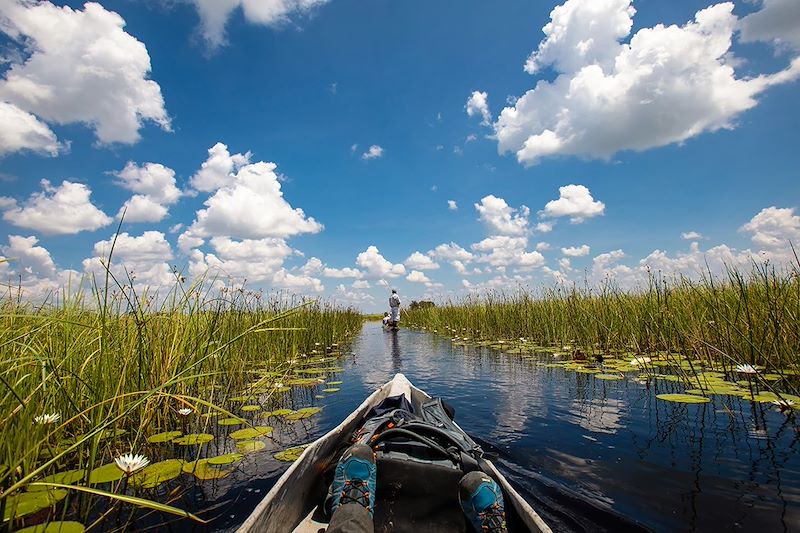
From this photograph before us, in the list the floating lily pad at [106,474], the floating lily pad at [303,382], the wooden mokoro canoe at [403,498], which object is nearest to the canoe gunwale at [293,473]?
the wooden mokoro canoe at [403,498]

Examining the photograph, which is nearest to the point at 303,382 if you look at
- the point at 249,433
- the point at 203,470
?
the point at 249,433

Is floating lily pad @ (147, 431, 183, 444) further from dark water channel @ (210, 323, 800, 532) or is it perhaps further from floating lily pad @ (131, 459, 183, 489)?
dark water channel @ (210, 323, 800, 532)

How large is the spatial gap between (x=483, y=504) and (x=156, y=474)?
2.30 metres

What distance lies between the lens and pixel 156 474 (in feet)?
8.68

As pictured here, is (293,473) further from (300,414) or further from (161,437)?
(300,414)

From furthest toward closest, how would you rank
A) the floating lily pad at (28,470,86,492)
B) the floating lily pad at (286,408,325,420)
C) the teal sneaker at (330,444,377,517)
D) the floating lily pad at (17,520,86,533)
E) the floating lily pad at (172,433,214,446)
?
the floating lily pad at (286,408,325,420), the floating lily pad at (172,433,214,446), the floating lily pad at (28,470,86,492), the teal sneaker at (330,444,377,517), the floating lily pad at (17,520,86,533)

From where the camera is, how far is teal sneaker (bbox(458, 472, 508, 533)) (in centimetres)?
194

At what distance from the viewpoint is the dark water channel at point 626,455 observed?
98.3 inches

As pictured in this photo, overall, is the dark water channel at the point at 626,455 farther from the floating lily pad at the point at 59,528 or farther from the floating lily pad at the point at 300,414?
the floating lily pad at the point at 59,528

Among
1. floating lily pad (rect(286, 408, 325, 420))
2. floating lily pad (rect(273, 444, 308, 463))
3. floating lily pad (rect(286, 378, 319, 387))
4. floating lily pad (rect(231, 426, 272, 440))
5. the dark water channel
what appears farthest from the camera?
floating lily pad (rect(286, 378, 319, 387))

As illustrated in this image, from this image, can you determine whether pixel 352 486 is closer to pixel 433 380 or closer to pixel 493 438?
pixel 493 438

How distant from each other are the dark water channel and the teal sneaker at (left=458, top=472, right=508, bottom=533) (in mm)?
799

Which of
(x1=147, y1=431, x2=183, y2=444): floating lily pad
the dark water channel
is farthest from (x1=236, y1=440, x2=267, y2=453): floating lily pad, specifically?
(x1=147, y1=431, x2=183, y2=444): floating lily pad

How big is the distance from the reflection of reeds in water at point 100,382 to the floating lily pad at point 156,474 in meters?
0.09
